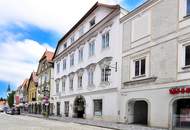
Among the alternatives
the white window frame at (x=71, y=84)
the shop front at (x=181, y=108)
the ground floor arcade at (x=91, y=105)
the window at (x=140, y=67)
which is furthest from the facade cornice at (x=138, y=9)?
the white window frame at (x=71, y=84)

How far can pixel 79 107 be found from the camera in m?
38.2

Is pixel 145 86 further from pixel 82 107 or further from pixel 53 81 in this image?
pixel 53 81

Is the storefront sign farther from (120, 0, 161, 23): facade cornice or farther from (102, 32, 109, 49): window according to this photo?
(102, 32, 109, 49): window

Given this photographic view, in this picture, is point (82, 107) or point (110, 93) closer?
point (110, 93)

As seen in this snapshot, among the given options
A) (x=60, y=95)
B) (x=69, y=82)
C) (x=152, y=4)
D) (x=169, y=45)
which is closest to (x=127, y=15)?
(x=152, y=4)

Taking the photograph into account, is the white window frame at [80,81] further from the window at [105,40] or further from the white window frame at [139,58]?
the white window frame at [139,58]

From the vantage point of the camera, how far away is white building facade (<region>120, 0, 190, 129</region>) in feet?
65.2

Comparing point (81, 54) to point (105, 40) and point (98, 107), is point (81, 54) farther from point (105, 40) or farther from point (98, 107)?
point (98, 107)

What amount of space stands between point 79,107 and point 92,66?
665 cm

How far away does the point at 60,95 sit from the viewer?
152ft

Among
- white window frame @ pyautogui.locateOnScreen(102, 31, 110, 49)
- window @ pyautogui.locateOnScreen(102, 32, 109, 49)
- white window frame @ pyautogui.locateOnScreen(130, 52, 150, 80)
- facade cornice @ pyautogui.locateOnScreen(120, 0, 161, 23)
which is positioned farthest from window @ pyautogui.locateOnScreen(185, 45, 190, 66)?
window @ pyautogui.locateOnScreen(102, 32, 109, 49)

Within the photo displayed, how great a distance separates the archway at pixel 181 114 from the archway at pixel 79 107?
16963 mm

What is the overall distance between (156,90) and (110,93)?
7.56 metres

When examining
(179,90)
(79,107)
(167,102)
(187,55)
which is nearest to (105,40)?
(79,107)
